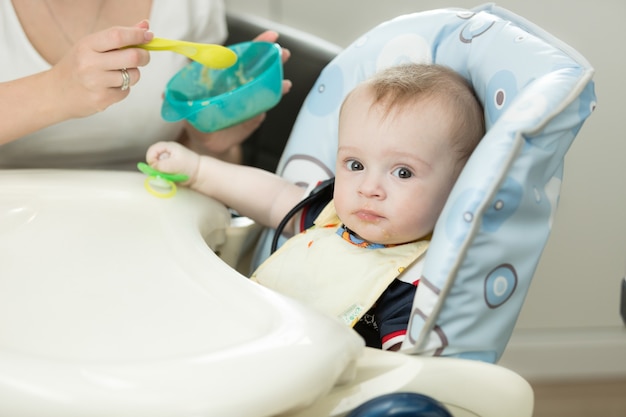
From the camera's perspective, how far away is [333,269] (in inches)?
Answer: 33.1

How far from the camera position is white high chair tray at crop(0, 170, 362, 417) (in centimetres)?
52

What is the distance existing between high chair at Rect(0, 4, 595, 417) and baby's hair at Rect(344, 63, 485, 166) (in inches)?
0.8

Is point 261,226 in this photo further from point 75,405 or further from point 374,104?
point 75,405

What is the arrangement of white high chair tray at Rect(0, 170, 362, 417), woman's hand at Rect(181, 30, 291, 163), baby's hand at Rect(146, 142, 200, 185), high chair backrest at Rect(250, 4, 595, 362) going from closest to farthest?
white high chair tray at Rect(0, 170, 362, 417), high chair backrest at Rect(250, 4, 595, 362), baby's hand at Rect(146, 142, 200, 185), woman's hand at Rect(181, 30, 291, 163)

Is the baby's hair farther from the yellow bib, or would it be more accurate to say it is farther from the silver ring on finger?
the silver ring on finger

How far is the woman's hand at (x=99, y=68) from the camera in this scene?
2.69 ft

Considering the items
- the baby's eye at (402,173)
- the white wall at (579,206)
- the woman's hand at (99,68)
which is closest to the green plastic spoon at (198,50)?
the woman's hand at (99,68)

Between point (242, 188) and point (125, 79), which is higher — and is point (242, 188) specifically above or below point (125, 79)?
below

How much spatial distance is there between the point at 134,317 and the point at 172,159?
1.11ft

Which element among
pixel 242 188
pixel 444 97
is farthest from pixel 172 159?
pixel 444 97

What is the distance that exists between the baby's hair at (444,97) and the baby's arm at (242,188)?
21 centimetres

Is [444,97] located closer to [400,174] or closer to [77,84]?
[400,174]

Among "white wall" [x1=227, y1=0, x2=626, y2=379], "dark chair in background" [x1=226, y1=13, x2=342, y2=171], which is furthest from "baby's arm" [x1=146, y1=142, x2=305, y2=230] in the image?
"white wall" [x1=227, y1=0, x2=626, y2=379]

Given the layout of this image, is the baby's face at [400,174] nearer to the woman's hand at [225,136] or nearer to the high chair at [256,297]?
the high chair at [256,297]
